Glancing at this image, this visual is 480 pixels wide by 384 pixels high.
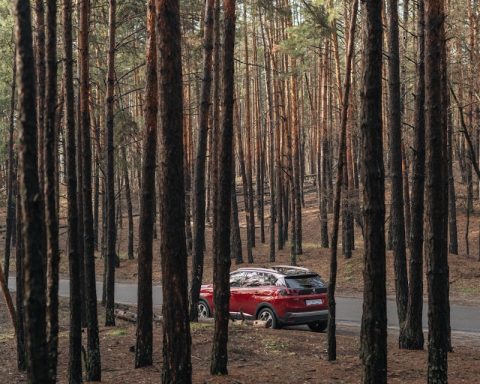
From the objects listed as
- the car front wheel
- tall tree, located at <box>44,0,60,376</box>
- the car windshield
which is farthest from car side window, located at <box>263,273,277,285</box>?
tall tree, located at <box>44,0,60,376</box>

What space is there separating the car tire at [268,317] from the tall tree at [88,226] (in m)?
5.20

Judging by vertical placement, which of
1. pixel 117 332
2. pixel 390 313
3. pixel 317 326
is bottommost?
pixel 390 313

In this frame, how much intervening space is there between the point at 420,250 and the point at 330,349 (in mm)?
2586

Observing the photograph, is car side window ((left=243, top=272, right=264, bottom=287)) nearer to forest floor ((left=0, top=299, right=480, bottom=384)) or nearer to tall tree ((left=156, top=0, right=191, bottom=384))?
forest floor ((left=0, top=299, right=480, bottom=384))

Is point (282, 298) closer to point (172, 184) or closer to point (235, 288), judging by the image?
point (235, 288)

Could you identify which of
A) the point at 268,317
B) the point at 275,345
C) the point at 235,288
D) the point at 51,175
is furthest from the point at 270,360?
the point at 51,175

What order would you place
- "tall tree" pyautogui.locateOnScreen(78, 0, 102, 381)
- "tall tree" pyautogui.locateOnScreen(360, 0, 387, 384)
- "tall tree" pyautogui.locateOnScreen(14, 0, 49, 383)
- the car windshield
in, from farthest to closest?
1. the car windshield
2. "tall tree" pyautogui.locateOnScreen(78, 0, 102, 381)
3. "tall tree" pyautogui.locateOnScreen(360, 0, 387, 384)
4. "tall tree" pyautogui.locateOnScreen(14, 0, 49, 383)

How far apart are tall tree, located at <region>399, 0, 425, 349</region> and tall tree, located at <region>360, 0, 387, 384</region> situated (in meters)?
4.17

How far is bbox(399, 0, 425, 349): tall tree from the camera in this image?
37.6 ft

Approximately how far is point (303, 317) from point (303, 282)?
902 millimetres

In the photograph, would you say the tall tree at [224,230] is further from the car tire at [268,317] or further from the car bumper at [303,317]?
the car tire at [268,317]

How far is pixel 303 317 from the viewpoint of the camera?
14672mm

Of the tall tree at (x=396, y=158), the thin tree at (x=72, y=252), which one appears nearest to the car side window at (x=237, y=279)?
the tall tree at (x=396, y=158)

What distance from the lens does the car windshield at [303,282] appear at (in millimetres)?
14961
